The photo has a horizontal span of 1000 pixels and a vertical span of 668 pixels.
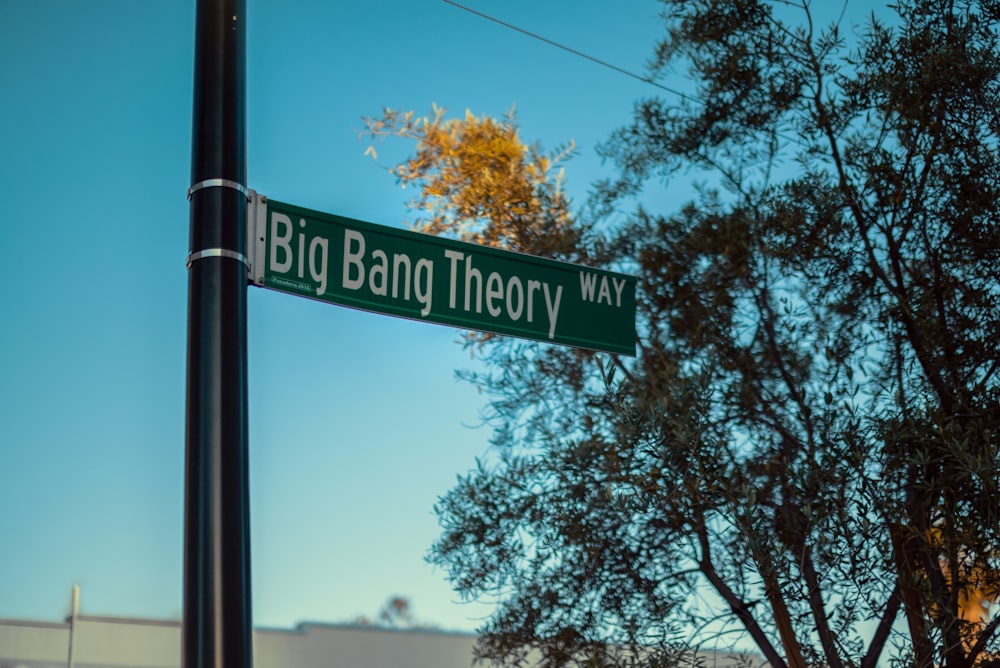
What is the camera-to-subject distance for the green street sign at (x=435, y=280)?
3.60m

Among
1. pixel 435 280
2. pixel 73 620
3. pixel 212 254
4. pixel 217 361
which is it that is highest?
pixel 73 620

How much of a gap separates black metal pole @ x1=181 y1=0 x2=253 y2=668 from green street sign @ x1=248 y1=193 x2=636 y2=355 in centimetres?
15

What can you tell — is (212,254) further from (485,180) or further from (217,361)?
(485,180)

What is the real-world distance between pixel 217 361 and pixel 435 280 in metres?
0.96

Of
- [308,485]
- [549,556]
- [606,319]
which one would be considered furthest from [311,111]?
[606,319]

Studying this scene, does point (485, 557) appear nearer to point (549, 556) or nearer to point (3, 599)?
point (549, 556)

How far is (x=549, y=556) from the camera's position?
263 inches

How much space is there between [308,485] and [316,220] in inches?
444

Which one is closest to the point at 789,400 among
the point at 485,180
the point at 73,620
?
the point at 485,180

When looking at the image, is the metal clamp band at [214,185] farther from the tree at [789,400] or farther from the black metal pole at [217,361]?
the tree at [789,400]

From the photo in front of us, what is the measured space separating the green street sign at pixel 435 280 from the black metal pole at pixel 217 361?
0.15 metres

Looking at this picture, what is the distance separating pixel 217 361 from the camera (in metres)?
3.19

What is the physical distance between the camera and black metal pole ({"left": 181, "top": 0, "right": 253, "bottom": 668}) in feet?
9.67

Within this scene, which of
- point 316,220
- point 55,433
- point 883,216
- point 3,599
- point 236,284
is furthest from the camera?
point 3,599
